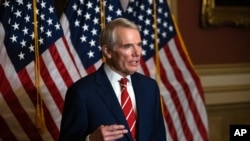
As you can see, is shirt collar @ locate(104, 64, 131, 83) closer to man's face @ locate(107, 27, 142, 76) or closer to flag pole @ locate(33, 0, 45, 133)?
man's face @ locate(107, 27, 142, 76)

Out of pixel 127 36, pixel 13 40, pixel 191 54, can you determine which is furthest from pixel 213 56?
pixel 127 36

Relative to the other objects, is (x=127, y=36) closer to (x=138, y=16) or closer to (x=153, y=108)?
(x=153, y=108)

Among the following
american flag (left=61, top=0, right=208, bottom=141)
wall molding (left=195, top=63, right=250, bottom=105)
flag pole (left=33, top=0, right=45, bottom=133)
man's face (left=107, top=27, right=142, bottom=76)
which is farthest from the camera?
wall molding (left=195, top=63, right=250, bottom=105)

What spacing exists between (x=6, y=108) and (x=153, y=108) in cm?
119

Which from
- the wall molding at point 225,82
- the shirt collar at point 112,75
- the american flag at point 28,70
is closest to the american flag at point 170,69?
the wall molding at point 225,82

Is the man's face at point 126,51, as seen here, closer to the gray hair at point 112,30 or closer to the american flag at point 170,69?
the gray hair at point 112,30

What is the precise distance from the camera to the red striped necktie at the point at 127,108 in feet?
5.67

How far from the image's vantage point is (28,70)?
2.70m

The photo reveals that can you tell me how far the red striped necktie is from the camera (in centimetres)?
173

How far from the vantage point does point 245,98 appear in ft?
12.4

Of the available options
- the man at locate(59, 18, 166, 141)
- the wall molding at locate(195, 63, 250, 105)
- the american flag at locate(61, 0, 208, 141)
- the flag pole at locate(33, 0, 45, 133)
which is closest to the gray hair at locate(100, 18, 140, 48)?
the man at locate(59, 18, 166, 141)

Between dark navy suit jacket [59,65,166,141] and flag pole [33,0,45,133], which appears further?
flag pole [33,0,45,133]

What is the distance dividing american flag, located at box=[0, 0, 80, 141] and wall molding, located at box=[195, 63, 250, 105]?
4.35 ft

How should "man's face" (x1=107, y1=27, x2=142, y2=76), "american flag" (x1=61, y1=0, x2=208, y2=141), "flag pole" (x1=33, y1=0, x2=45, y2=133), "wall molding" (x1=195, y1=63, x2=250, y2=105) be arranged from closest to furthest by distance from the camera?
"man's face" (x1=107, y1=27, x2=142, y2=76) → "flag pole" (x1=33, y1=0, x2=45, y2=133) → "american flag" (x1=61, y1=0, x2=208, y2=141) → "wall molding" (x1=195, y1=63, x2=250, y2=105)
